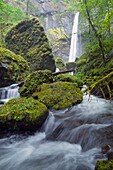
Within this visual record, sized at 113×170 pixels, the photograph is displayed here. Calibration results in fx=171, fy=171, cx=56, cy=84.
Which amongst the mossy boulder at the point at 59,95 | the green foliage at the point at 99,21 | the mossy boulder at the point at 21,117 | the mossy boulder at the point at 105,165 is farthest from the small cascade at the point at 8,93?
the mossy boulder at the point at 105,165

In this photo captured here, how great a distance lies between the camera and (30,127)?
4863mm

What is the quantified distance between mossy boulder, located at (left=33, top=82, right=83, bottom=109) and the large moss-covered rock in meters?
7.54

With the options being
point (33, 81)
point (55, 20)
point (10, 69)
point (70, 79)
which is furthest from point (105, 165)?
point (55, 20)

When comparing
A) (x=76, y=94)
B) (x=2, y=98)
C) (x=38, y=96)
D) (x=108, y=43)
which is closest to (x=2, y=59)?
(x=2, y=98)

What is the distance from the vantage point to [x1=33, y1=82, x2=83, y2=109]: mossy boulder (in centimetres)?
644

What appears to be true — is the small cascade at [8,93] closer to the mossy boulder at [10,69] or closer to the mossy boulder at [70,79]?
the mossy boulder at [10,69]

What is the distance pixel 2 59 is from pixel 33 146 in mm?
7677

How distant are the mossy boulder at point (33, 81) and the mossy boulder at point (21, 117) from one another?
2.49 m

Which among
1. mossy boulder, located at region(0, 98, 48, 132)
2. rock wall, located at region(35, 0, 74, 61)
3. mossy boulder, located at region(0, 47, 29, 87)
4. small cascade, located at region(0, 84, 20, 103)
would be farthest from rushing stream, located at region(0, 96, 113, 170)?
rock wall, located at region(35, 0, 74, 61)

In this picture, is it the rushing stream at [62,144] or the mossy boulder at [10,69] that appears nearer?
the rushing stream at [62,144]

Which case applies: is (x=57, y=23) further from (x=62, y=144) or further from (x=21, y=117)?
(x=62, y=144)

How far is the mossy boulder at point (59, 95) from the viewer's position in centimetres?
644

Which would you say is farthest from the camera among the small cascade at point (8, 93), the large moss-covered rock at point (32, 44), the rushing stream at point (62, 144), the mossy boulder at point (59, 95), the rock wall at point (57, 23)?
the rock wall at point (57, 23)

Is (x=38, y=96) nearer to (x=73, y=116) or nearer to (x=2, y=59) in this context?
(x=73, y=116)
